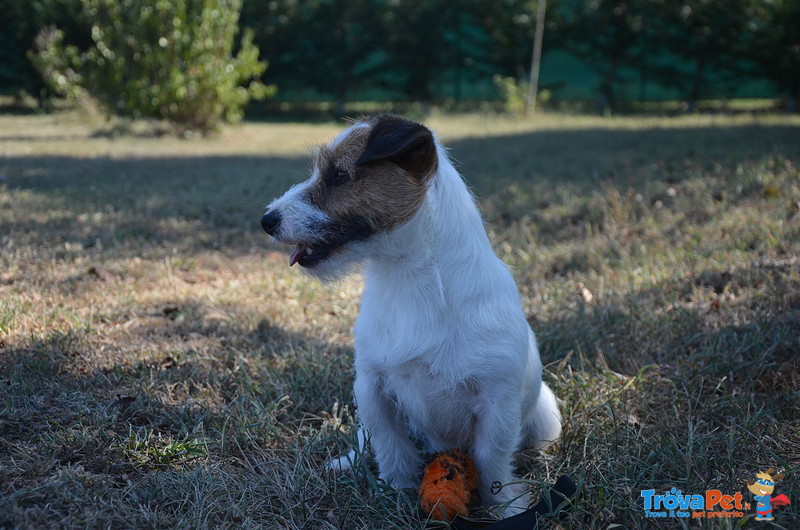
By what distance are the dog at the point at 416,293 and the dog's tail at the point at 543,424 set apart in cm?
28

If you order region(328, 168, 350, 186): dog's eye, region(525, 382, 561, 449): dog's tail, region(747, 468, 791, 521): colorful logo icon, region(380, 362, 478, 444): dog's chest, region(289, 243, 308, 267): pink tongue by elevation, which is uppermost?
region(328, 168, 350, 186): dog's eye

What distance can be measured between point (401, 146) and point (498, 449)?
1.26m

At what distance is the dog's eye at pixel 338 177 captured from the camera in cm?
268

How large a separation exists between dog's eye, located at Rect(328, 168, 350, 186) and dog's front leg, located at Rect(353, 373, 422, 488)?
2.62 ft

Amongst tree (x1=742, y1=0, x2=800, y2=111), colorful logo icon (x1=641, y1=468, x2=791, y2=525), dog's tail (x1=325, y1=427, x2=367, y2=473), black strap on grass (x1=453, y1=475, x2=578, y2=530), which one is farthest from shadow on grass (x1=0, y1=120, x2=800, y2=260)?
tree (x1=742, y1=0, x2=800, y2=111)

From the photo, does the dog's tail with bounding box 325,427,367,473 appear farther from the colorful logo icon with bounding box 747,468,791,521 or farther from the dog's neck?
the colorful logo icon with bounding box 747,468,791,521

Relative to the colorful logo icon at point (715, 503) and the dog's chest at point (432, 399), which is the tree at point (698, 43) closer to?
the colorful logo icon at point (715, 503)

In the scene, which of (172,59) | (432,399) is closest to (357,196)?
(432,399)

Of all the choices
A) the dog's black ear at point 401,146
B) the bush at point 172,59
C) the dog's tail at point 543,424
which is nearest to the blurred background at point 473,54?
the bush at point 172,59

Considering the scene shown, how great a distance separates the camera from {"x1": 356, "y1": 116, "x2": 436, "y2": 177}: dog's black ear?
2529 millimetres

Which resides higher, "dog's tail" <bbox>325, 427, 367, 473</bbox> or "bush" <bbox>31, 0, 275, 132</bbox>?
"bush" <bbox>31, 0, 275, 132</bbox>

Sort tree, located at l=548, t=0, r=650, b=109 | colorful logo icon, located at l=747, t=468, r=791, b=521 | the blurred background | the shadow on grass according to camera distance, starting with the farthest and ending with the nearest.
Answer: tree, located at l=548, t=0, r=650, b=109 < the blurred background < the shadow on grass < colorful logo icon, located at l=747, t=468, r=791, b=521

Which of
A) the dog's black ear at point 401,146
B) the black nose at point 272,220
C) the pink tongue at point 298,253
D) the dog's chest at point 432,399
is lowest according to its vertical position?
the dog's chest at point 432,399

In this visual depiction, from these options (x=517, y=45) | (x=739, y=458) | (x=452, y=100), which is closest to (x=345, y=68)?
(x=452, y=100)
